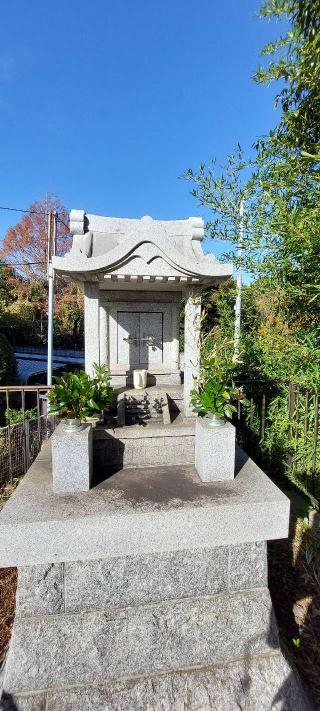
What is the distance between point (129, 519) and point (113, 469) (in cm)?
68

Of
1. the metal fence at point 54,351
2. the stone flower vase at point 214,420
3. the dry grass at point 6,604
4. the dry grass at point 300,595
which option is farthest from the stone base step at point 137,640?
the metal fence at point 54,351

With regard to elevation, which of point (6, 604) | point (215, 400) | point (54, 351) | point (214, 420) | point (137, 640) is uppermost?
point (54, 351)

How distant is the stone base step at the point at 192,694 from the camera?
5.75ft

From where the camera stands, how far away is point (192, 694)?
1.82 metres

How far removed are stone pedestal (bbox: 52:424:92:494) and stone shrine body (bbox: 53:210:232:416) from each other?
831 mm

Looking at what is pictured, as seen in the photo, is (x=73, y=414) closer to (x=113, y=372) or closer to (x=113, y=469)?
(x=113, y=469)

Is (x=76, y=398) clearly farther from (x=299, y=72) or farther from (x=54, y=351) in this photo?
(x=54, y=351)

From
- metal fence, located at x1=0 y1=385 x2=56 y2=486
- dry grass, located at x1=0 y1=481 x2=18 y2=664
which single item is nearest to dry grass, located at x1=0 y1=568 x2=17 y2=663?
dry grass, located at x1=0 y1=481 x2=18 y2=664

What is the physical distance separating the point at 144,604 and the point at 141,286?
8.60ft

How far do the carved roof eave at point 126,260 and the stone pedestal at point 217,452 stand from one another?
131 cm

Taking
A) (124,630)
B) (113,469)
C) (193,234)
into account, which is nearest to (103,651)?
(124,630)

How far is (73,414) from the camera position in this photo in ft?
7.46

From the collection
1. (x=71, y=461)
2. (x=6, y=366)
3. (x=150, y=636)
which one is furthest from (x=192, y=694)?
(x=6, y=366)

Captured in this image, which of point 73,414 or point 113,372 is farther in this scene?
point 113,372
